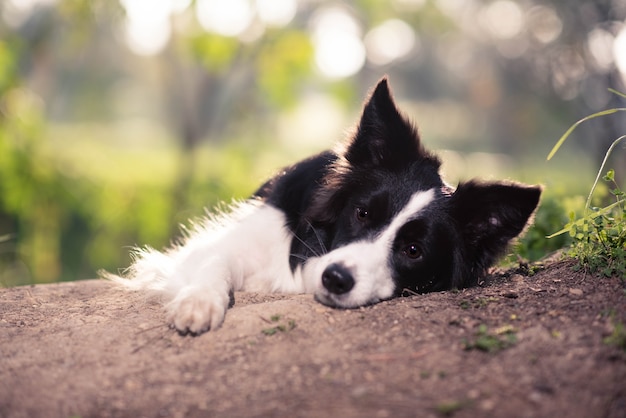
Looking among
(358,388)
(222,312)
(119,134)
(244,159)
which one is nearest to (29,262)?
(244,159)

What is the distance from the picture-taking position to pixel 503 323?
3018mm

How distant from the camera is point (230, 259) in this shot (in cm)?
434

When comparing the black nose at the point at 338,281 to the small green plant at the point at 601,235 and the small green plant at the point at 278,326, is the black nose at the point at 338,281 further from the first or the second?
the small green plant at the point at 601,235

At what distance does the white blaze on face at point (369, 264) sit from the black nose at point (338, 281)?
0.08 ft

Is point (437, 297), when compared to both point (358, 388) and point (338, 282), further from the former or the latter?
point (358, 388)

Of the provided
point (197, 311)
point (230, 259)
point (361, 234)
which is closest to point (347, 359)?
point (197, 311)

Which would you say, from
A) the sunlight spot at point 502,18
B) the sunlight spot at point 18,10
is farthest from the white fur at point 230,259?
the sunlight spot at point 502,18

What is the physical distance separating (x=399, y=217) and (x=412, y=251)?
0.75ft

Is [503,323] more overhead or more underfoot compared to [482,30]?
more underfoot

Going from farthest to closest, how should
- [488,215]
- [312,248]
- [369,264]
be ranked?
1. [312,248]
2. [488,215]
3. [369,264]

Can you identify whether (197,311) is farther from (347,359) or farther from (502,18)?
(502,18)

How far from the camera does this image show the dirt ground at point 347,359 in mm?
2447

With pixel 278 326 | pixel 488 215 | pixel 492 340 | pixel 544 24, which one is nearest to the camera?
pixel 492 340

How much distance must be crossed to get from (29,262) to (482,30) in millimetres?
24315
